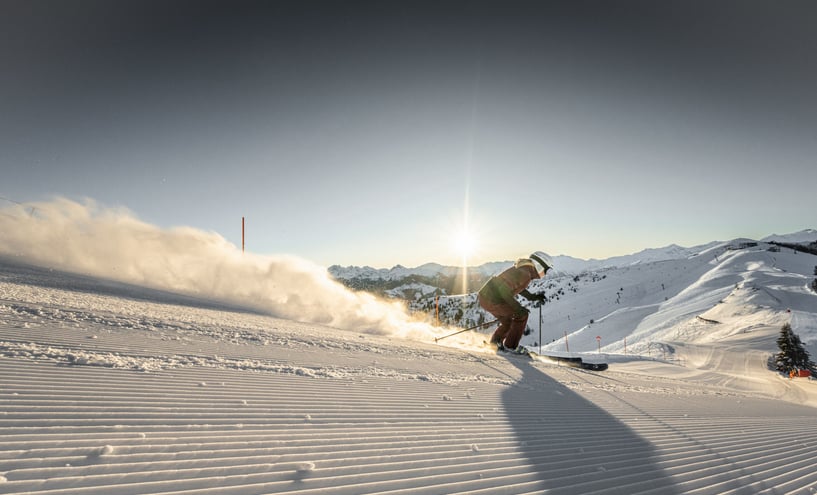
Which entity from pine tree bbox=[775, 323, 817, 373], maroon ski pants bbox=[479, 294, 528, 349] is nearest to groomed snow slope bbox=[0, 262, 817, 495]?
maroon ski pants bbox=[479, 294, 528, 349]

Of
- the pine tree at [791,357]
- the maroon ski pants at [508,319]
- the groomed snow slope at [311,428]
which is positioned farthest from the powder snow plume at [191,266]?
the pine tree at [791,357]

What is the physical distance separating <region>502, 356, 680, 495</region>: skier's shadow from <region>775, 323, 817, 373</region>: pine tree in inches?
1076

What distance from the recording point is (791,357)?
24391 millimetres

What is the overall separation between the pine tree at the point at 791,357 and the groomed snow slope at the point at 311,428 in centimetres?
2223

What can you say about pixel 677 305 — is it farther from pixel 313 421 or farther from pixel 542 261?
pixel 313 421

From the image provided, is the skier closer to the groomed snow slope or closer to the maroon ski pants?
the maroon ski pants

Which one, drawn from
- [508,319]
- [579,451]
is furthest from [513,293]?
[579,451]

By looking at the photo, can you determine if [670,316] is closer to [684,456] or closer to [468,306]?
Result: [684,456]

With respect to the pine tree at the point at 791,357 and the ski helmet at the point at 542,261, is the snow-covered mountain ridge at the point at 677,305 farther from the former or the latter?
the ski helmet at the point at 542,261

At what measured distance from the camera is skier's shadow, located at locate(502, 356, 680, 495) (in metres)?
3.46

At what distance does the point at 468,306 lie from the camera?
129m

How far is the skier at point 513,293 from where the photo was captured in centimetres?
1580

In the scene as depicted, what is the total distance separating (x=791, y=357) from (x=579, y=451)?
1222 inches

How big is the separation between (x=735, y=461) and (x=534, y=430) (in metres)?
2.42
